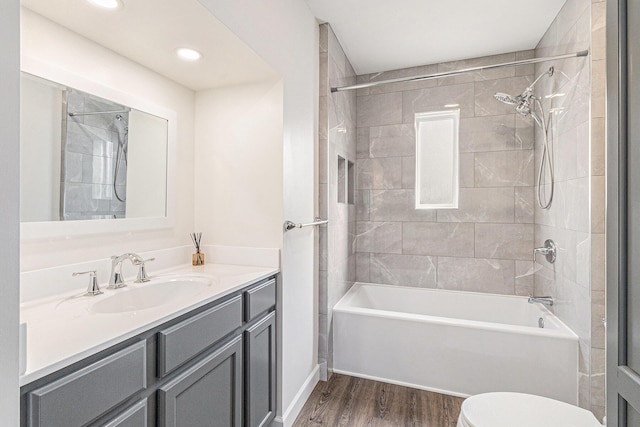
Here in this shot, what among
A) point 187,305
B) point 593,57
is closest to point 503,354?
point 593,57

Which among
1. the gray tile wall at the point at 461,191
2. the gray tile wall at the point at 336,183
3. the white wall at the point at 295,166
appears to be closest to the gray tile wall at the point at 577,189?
the gray tile wall at the point at 461,191

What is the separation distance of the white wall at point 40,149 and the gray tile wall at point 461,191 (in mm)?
2417

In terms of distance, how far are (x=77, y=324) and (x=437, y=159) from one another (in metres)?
2.89

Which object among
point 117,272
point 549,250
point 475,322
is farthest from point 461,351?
point 117,272

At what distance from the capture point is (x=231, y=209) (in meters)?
1.92

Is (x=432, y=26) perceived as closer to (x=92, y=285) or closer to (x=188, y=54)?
(x=188, y=54)

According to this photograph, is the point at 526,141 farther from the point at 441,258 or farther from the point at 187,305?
→ the point at 187,305

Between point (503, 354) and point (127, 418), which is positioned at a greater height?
point (127, 418)

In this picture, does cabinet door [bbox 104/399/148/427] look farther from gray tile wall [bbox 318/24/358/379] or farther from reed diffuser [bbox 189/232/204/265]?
gray tile wall [bbox 318/24/358/379]

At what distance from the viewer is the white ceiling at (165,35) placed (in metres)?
1.18

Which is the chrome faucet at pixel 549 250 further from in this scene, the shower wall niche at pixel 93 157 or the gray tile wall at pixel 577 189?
the shower wall niche at pixel 93 157
